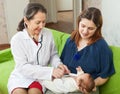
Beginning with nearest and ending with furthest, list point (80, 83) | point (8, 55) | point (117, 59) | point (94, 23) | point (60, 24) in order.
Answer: point (80, 83) < point (94, 23) < point (117, 59) < point (8, 55) < point (60, 24)

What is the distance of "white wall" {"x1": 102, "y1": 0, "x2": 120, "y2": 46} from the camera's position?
2633 mm

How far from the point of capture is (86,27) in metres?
1.55

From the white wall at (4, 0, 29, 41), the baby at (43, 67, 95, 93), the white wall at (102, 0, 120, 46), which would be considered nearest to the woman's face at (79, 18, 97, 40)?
the baby at (43, 67, 95, 93)

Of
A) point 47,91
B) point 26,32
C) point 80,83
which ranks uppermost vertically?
point 26,32

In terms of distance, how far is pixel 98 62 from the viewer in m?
1.57

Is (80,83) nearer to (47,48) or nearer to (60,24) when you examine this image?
(47,48)

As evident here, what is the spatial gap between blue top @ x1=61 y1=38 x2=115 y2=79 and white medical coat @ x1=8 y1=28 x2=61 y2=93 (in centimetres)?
22

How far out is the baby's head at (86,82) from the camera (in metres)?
1.36

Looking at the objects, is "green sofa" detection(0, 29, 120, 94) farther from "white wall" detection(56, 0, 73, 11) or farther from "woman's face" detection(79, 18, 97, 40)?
"white wall" detection(56, 0, 73, 11)

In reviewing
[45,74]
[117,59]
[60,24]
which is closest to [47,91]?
[45,74]

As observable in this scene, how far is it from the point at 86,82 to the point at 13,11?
9.50 feet

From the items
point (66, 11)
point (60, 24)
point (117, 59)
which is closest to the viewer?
point (117, 59)

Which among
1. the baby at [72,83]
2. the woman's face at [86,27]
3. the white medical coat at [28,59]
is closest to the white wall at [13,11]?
the white medical coat at [28,59]

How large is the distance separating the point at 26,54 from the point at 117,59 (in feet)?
2.25
